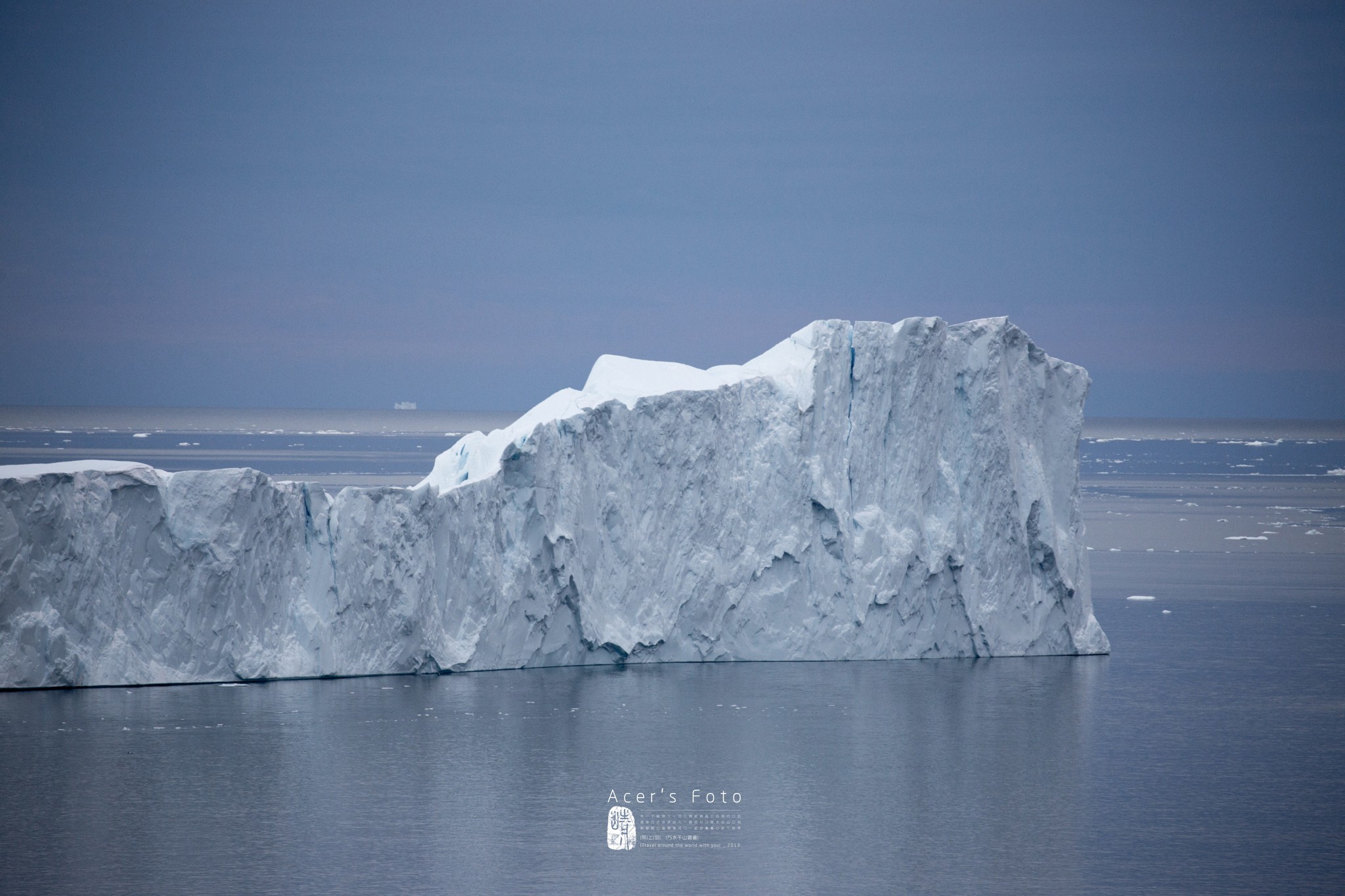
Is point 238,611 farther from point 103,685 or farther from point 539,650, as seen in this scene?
point 539,650

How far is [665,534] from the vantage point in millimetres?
19031

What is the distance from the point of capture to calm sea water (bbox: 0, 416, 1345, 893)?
35.2ft

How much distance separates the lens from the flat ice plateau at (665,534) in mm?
16625

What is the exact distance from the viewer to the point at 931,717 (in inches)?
628

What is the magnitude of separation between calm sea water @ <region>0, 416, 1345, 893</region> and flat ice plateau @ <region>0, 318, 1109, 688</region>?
0.59m

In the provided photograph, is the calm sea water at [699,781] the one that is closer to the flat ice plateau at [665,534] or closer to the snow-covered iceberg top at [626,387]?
the flat ice plateau at [665,534]

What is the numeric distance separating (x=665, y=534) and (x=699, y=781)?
6298 millimetres

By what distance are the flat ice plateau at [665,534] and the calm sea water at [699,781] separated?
0.59 m

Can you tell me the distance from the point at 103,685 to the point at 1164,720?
1218 centimetres

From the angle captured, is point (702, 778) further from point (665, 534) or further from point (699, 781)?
point (665, 534)

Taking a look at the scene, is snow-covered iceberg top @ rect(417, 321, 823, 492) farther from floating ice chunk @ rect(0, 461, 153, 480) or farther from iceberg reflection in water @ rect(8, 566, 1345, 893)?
floating ice chunk @ rect(0, 461, 153, 480)

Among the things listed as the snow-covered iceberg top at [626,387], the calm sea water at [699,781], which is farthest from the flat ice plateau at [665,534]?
the calm sea water at [699,781]

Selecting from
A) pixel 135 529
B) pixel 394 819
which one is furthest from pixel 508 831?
pixel 135 529

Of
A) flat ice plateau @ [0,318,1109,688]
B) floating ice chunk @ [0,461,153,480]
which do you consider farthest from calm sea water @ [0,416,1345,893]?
floating ice chunk @ [0,461,153,480]
